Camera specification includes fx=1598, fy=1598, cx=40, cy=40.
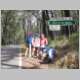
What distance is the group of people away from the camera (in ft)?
45.3

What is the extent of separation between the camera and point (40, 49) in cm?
1381

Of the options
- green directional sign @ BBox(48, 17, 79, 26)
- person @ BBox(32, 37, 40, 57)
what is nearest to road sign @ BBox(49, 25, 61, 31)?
green directional sign @ BBox(48, 17, 79, 26)

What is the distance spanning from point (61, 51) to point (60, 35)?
14cm

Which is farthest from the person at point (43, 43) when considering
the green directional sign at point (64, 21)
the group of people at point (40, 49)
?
the green directional sign at point (64, 21)

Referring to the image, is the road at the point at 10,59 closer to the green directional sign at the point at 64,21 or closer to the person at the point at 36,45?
the person at the point at 36,45

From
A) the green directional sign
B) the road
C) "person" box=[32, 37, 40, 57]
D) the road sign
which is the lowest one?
the road

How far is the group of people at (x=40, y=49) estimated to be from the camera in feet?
45.3

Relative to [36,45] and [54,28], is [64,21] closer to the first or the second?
[54,28]

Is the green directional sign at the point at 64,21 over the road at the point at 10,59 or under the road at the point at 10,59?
over

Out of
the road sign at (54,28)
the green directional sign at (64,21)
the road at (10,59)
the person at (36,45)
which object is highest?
the green directional sign at (64,21)

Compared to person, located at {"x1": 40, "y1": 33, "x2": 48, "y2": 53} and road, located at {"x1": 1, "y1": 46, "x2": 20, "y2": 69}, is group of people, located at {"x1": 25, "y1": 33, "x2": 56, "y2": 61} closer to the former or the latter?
person, located at {"x1": 40, "y1": 33, "x2": 48, "y2": 53}

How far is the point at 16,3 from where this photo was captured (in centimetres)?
1378

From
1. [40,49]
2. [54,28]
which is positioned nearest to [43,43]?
[40,49]

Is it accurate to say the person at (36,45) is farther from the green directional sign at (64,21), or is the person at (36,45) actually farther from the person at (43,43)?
the green directional sign at (64,21)
